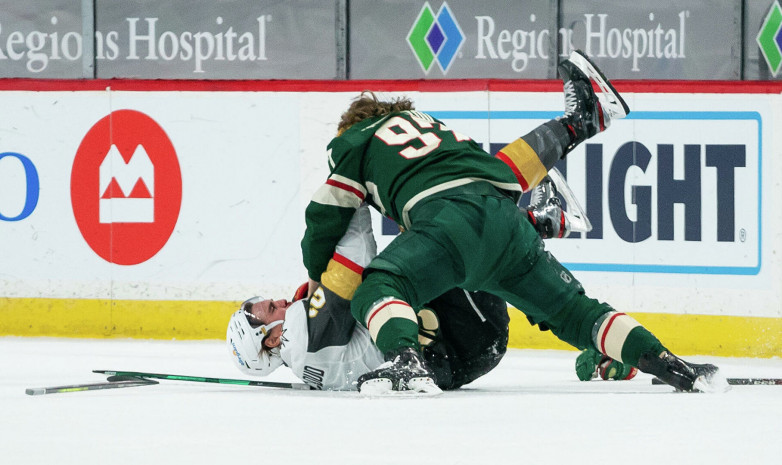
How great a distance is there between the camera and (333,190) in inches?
123

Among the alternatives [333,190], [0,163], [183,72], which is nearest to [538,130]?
[333,190]

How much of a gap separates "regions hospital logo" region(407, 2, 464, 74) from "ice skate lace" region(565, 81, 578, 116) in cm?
254

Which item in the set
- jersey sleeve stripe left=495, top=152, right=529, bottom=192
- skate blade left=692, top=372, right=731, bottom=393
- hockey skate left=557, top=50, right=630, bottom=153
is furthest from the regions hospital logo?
skate blade left=692, top=372, right=731, bottom=393

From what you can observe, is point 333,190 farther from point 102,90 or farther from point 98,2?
point 98,2

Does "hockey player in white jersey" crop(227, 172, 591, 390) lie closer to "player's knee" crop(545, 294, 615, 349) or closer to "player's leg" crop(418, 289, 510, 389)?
"player's leg" crop(418, 289, 510, 389)

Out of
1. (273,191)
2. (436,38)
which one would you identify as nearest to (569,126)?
(273,191)

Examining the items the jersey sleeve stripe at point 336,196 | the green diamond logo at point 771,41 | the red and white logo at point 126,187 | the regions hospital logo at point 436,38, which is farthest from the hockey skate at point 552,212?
the green diamond logo at point 771,41

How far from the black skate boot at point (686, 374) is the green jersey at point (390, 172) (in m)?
0.59

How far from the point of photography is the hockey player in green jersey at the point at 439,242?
2932mm

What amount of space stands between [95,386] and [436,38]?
3697 mm

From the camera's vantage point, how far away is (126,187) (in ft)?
17.7

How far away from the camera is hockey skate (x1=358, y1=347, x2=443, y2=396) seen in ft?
8.93

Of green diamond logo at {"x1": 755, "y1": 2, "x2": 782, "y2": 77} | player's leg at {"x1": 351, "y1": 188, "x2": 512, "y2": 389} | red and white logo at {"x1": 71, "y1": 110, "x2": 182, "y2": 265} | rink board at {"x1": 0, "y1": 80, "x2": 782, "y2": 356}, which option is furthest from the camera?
green diamond logo at {"x1": 755, "y1": 2, "x2": 782, "y2": 77}

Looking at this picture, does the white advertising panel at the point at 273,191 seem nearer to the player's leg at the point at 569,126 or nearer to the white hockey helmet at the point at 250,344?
the player's leg at the point at 569,126
